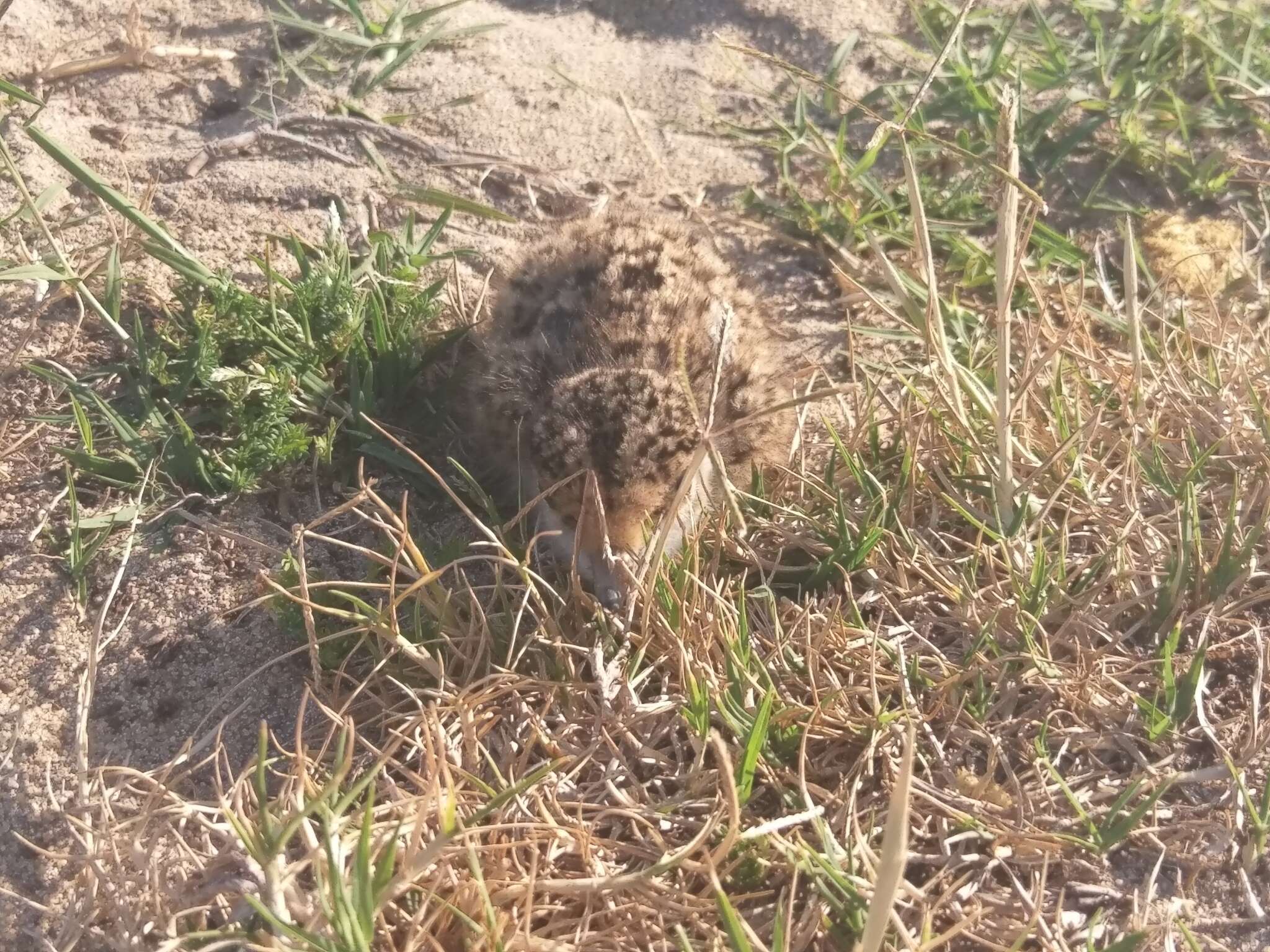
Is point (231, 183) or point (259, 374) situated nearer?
point (259, 374)

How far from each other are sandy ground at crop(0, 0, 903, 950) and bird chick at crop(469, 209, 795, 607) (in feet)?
2.05

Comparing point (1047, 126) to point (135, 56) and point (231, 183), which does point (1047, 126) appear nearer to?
point (231, 183)

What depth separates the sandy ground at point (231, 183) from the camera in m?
2.60

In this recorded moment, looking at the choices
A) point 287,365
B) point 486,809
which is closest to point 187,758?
point 486,809

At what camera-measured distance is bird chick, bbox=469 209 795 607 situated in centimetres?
267

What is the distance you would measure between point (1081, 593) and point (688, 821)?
1170 millimetres

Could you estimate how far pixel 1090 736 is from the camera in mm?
2496

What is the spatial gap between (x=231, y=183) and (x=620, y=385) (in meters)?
1.85

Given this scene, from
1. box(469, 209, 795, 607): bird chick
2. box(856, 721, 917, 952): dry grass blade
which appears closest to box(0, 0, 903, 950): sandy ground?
box(469, 209, 795, 607): bird chick

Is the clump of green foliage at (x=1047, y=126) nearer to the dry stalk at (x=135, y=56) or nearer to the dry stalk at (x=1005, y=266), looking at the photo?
the dry stalk at (x=1005, y=266)

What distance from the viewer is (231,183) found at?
369cm

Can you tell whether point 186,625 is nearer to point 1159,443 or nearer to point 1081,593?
point 1081,593

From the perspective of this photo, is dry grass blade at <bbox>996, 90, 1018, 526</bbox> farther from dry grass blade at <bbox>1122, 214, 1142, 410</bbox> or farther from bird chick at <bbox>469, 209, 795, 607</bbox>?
bird chick at <bbox>469, 209, 795, 607</bbox>

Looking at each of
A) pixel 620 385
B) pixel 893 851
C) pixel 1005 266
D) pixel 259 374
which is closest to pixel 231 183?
pixel 259 374
